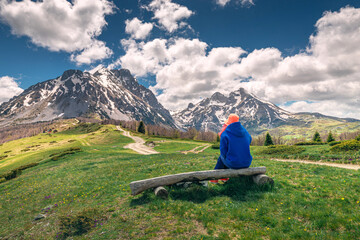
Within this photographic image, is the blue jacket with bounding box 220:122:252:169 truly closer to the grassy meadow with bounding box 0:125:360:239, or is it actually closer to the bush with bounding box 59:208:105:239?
the grassy meadow with bounding box 0:125:360:239

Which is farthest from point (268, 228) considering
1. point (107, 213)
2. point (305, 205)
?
point (107, 213)

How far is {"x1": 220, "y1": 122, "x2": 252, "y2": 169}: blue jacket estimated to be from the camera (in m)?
10.5

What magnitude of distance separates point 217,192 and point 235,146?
3.05 m

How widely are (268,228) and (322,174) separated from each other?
9.79 m

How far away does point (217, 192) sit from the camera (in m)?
10.4

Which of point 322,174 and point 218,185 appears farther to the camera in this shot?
point 322,174

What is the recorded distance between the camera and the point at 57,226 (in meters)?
8.88

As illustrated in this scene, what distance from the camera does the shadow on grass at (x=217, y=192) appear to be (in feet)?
31.6

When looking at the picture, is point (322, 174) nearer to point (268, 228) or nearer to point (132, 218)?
point (268, 228)

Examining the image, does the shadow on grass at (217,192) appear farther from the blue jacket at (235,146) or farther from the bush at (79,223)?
the bush at (79,223)

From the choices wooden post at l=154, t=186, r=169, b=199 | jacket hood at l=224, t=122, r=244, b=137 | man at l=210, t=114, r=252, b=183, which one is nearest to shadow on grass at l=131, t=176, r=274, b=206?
wooden post at l=154, t=186, r=169, b=199

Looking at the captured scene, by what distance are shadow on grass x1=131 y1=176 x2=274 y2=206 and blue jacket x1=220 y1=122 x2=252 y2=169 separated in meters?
1.16

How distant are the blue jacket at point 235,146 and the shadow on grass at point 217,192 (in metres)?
1.16

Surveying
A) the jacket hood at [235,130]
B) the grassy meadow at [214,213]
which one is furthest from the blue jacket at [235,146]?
the grassy meadow at [214,213]
